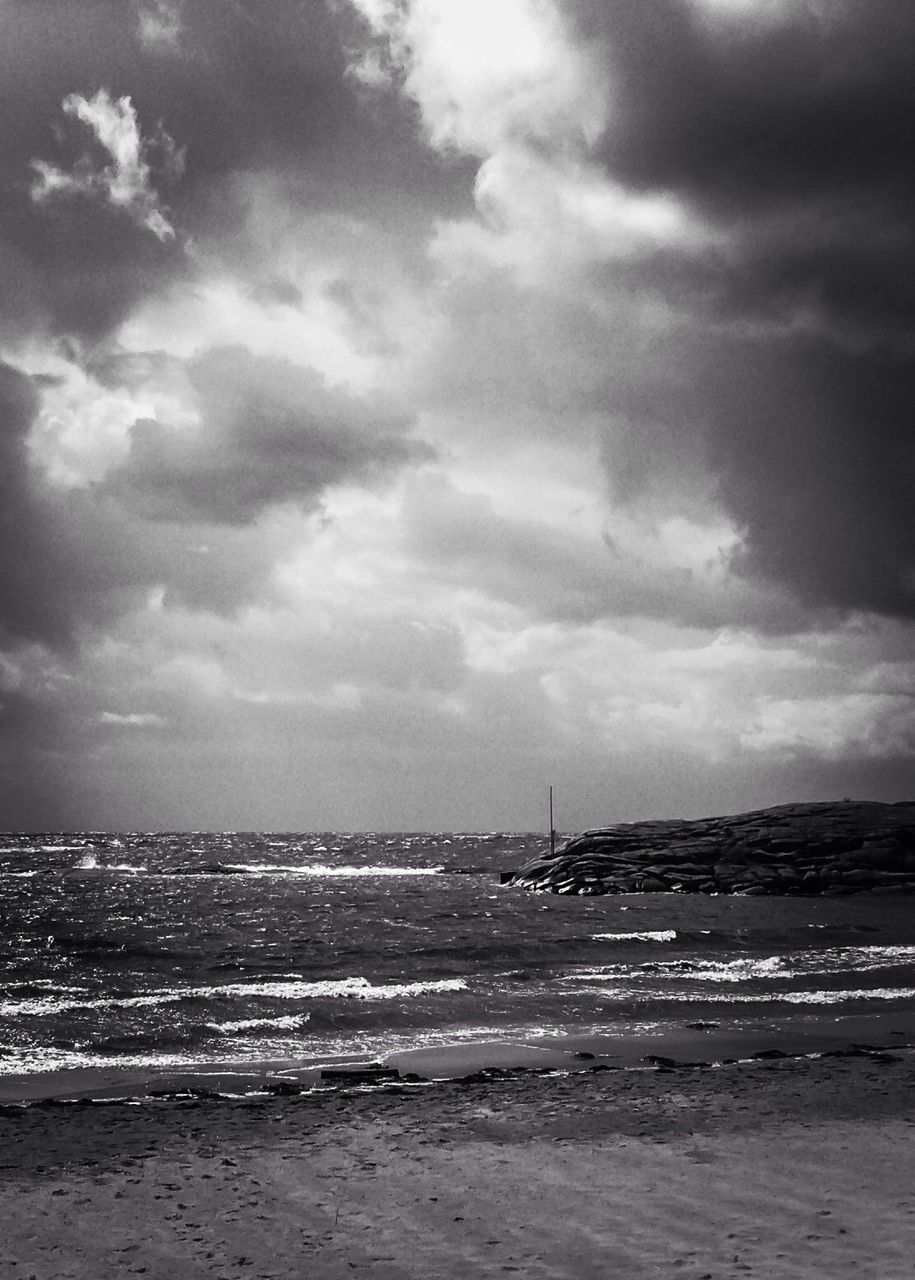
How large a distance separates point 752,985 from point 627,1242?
74.0ft

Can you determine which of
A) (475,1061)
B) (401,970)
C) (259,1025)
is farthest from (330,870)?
(475,1061)

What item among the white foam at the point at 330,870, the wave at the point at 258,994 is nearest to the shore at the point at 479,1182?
the wave at the point at 258,994

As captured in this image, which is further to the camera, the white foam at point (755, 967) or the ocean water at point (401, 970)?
the white foam at point (755, 967)

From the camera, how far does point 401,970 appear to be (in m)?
30.8

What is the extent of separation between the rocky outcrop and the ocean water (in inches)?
244

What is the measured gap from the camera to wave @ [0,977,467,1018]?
24406mm

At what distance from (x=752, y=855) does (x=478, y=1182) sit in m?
68.6

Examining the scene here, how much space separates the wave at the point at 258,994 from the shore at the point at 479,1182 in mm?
10116

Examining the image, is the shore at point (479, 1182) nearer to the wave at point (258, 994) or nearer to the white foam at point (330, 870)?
the wave at point (258, 994)

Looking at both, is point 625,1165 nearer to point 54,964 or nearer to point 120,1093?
point 120,1093

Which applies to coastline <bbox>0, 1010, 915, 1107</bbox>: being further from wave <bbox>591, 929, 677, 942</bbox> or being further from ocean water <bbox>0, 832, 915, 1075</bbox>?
wave <bbox>591, 929, 677, 942</bbox>

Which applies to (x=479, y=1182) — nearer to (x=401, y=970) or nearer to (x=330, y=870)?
(x=401, y=970)

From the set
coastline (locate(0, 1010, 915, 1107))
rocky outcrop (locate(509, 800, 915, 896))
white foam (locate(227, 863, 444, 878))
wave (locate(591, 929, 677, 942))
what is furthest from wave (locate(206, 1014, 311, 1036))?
white foam (locate(227, 863, 444, 878))

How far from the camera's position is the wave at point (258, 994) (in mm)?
24406
